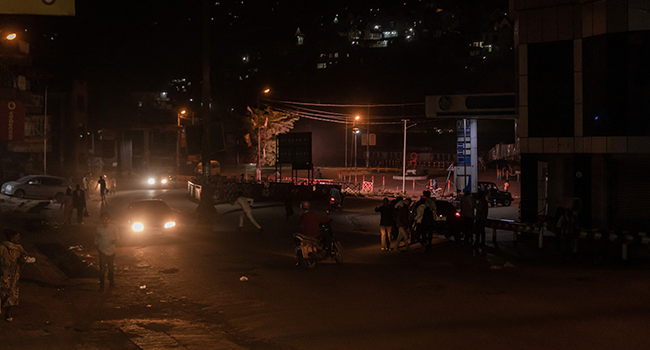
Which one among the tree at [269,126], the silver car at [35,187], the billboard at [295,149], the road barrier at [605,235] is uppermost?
the tree at [269,126]

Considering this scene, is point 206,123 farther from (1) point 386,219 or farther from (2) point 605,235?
(2) point 605,235

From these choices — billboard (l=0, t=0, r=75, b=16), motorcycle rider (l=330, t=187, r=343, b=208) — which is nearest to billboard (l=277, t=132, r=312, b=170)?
motorcycle rider (l=330, t=187, r=343, b=208)

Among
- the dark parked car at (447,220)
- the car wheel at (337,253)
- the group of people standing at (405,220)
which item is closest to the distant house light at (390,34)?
the dark parked car at (447,220)

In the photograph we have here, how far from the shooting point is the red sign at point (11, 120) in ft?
58.9

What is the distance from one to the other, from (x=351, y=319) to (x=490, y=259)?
23.8 feet

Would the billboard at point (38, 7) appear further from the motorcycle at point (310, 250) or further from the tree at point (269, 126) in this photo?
the tree at point (269, 126)

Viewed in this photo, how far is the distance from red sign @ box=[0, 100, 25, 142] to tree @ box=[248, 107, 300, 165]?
123 ft

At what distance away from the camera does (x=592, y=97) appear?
1503cm

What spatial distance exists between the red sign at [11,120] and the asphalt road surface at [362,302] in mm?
5678

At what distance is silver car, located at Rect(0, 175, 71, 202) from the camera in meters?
29.7

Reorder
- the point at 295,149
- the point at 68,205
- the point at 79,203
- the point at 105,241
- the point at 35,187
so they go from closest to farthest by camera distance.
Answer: the point at 105,241 < the point at 68,205 < the point at 79,203 < the point at 35,187 < the point at 295,149

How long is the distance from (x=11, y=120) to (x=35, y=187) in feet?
43.8

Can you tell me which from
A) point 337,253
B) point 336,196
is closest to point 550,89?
point 337,253

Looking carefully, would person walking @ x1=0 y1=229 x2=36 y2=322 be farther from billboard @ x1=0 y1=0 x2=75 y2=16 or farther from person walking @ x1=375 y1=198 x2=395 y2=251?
person walking @ x1=375 y1=198 x2=395 y2=251
